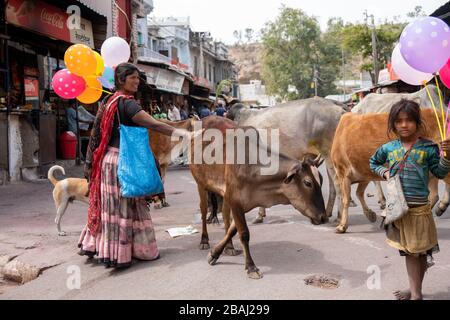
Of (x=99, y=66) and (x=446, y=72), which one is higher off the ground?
(x=99, y=66)

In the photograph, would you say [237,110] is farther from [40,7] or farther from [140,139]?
[40,7]

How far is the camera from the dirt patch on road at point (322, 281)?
383 centimetres

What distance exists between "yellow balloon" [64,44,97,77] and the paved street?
6.96 feet

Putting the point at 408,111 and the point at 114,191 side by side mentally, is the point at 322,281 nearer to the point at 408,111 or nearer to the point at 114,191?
the point at 408,111

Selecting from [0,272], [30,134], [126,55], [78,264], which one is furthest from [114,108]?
[30,134]

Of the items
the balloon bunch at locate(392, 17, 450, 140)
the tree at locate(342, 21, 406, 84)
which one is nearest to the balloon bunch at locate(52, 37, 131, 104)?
the balloon bunch at locate(392, 17, 450, 140)

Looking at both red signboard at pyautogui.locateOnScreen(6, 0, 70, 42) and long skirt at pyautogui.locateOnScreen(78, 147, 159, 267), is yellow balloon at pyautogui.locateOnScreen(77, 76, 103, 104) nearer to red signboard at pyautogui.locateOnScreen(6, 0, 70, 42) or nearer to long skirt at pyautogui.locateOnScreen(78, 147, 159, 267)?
long skirt at pyautogui.locateOnScreen(78, 147, 159, 267)

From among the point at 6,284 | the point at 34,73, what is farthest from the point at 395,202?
the point at 34,73

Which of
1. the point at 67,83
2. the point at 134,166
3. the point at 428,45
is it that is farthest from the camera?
the point at 67,83

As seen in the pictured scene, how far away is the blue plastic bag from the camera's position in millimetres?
4262

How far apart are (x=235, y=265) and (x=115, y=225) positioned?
1.22 m

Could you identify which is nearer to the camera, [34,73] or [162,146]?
[162,146]

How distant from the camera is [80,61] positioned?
595 centimetres

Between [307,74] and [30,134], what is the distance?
142 ft
